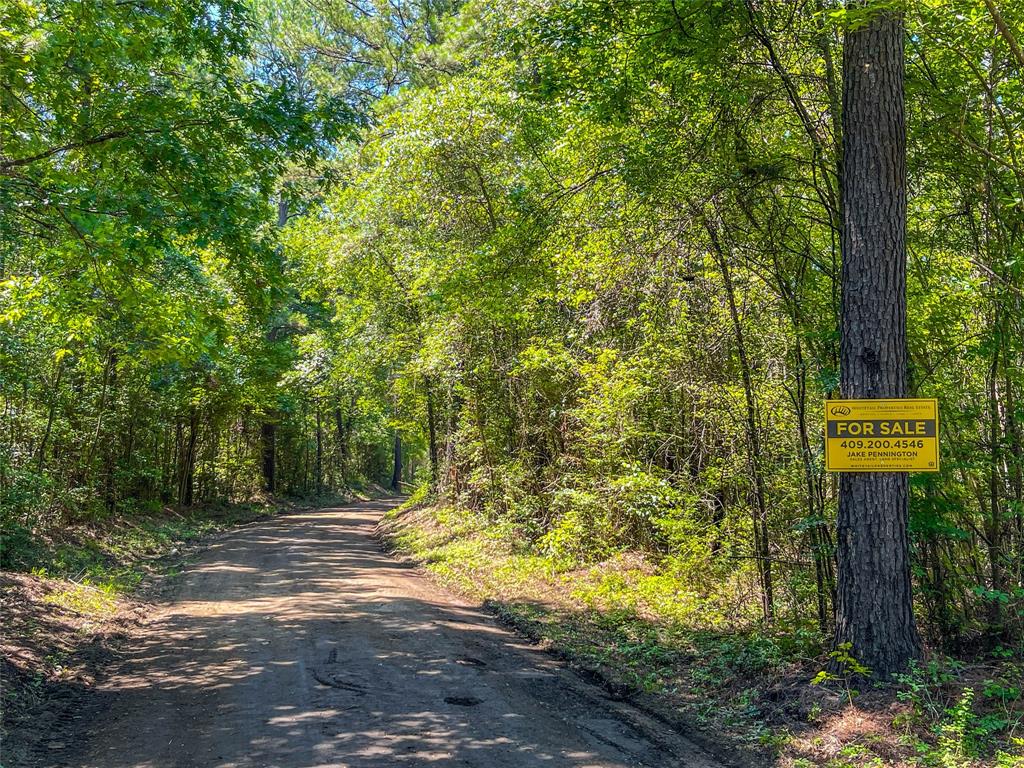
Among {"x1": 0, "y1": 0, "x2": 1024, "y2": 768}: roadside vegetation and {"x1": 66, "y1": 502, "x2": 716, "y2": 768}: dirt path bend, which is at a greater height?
{"x1": 0, "y1": 0, "x2": 1024, "y2": 768}: roadside vegetation

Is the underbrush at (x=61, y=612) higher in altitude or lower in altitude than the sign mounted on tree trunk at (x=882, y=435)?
lower

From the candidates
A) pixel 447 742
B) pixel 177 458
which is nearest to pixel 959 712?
pixel 447 742

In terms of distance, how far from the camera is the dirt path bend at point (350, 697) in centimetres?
506

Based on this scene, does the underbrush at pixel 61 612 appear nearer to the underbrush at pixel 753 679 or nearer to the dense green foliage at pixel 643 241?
the dense green foliage at pixel 643 241

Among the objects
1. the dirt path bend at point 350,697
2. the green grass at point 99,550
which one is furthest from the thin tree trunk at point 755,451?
the green grass at point 99,550

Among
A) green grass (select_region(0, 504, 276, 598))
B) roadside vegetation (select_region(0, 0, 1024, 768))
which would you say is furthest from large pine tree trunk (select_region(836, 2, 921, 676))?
green grass (select_region(0, 504, 276, 598))

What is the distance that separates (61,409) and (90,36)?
972cm

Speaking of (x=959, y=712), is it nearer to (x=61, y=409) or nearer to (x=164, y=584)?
(x=164, y=584)

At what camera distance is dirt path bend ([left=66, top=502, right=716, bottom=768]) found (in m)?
5.06

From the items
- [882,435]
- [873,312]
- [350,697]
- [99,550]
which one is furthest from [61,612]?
[873,312]

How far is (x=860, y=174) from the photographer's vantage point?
5.86 meters

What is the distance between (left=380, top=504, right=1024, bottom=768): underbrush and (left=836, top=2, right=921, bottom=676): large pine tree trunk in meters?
0.42

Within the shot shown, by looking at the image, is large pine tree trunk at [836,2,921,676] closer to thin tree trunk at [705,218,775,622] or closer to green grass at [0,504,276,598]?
thin tree trunk at [705,218,775,622]

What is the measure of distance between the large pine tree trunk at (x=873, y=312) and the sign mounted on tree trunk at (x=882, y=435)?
12cm
